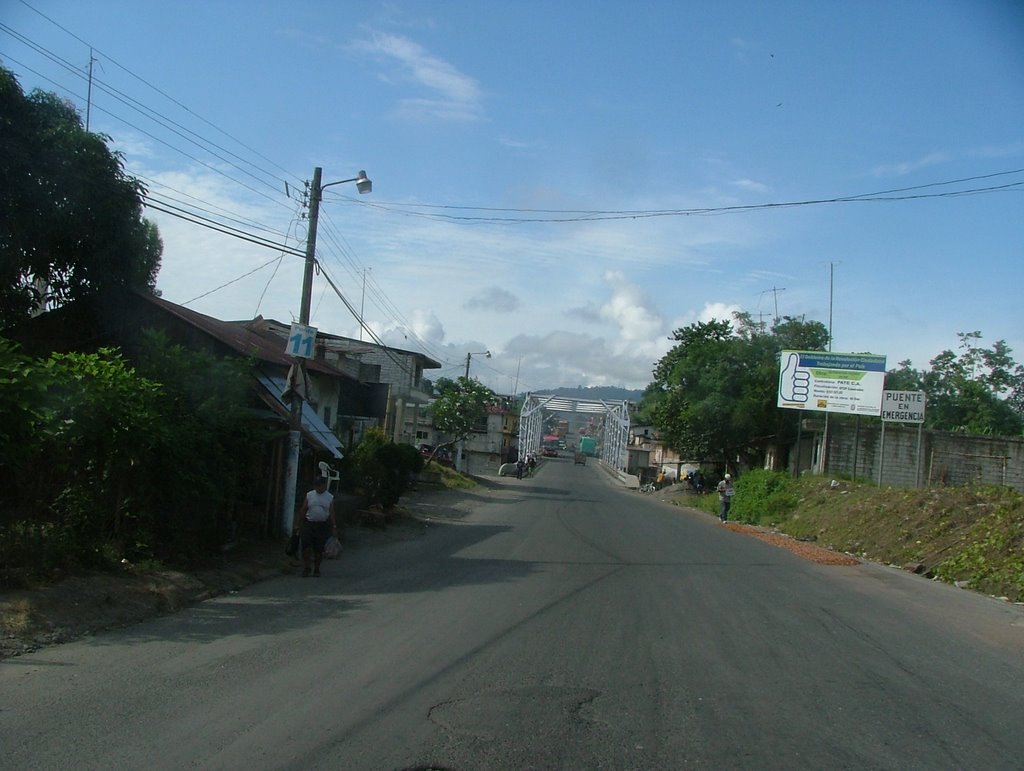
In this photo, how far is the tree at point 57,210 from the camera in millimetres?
14344

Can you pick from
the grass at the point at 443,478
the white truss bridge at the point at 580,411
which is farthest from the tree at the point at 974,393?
the white truss bridge at the point at 580,411

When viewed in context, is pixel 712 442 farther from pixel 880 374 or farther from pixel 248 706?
pixel 248 706

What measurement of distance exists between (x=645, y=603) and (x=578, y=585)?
5.42ft

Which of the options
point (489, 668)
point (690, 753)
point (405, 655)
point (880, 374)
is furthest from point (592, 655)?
point (880, 374)

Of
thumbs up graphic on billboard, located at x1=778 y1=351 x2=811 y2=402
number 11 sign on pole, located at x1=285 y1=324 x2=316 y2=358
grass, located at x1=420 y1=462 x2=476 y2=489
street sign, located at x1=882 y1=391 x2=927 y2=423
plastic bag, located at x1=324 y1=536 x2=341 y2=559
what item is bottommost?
grass, located at x1=420 y1=462 x2=476 y2=489

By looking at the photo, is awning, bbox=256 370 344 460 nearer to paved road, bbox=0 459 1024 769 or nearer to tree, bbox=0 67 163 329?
tree, bbox=0 67 163 329

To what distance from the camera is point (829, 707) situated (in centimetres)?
712

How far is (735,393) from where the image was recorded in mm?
45219

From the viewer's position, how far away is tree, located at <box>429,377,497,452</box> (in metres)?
53.8

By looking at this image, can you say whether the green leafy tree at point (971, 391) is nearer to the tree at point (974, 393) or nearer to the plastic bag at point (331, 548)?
the tree at point (974, 393)

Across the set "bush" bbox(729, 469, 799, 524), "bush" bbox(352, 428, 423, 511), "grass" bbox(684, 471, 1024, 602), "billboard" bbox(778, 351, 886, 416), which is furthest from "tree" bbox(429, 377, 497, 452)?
"bush" bbox(352, 428, 423, 511)

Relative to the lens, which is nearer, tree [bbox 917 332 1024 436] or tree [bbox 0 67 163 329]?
tree [bbox 0 67 163 329]

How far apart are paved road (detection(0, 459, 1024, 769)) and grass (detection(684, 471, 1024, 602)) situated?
3199 millimetres

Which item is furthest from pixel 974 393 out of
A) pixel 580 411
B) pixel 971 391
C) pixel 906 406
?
pixel 580 411
